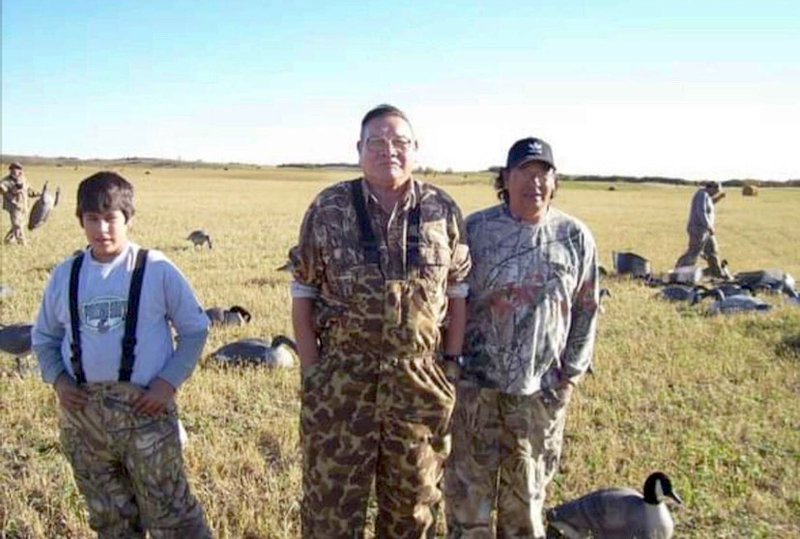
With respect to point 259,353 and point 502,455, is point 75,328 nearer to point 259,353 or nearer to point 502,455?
point 502,455

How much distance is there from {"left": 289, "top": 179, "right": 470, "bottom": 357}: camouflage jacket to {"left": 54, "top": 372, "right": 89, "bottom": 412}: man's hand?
109 cm

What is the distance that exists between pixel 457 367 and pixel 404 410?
0.42 meters

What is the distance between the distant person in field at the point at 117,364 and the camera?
3383 millimetres

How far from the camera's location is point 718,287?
1237 centimetres

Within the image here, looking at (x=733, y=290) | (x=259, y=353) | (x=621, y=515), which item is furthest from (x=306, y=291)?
(x=733, y=290)

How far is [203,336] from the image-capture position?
366 cm

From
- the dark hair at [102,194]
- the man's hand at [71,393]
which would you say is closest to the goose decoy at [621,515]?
the man's hand at [71,393]

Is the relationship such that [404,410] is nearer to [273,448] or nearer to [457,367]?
[457,367]

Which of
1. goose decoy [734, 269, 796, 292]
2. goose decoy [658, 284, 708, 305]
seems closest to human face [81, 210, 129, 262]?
goose decoy [658, 284, 708, 305]

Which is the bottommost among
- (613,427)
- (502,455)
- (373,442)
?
(613,427)

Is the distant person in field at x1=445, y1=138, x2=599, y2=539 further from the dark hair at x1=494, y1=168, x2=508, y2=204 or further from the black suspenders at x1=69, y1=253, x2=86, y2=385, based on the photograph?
the black suspenders at x1=69, y1=253, x2=86, y2=385

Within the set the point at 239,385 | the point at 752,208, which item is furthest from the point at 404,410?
the point at 752,208

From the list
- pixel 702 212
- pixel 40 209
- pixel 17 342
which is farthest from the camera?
pixel 40 209

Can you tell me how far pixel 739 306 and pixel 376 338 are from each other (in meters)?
8.96
